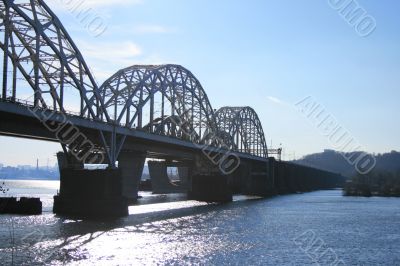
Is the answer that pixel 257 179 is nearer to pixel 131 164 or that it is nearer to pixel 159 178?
pixel 159 178

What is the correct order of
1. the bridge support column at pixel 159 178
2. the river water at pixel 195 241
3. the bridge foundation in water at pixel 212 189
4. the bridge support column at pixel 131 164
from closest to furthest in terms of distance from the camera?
the river water at pixel 195 241, the bridge support column at pixel 131 164, the bridge foundation in water at pixel 212 189, the bridge support column at pixel 159 178

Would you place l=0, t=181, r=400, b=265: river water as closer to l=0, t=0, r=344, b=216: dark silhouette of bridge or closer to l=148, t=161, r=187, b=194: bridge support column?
l=0, t=0, r=344, b=216: dark silhouette of bridge

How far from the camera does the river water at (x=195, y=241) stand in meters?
37.9

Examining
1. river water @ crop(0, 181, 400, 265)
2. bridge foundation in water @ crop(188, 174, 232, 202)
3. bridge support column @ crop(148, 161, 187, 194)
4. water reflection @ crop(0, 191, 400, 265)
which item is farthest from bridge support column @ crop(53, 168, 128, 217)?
bridge support column @ crop(148, 161, 187, 194)

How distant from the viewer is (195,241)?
47094 millimetres

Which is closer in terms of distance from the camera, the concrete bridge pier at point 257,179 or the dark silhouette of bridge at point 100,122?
the dark silhouette of bridge at point 100,122

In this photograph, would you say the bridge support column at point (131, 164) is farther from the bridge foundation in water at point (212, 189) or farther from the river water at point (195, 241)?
the river water at point (195, 241)

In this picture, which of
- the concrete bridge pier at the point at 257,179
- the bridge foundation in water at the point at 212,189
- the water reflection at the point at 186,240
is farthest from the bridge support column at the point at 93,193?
the concrete bridge pier at the point at 257,179

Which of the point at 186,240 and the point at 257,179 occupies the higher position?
the point at 257,179

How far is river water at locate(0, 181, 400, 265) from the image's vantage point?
3794 cm

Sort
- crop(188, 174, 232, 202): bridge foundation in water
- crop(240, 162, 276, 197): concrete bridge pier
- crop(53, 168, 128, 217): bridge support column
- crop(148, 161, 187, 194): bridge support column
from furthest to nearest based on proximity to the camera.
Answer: crop(240, 162, 276, 197): concrete bridge pier
crop(148, 161, 187, 194): bridge support column
crop(188, 174, 232, 202): bridge foundation in water
crop(53, 168, 128, 217): bridge support column

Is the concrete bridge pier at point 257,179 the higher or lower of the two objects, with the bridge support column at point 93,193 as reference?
higher

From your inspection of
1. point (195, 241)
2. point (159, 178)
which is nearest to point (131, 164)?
point (195, 241)

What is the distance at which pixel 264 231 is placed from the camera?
5700 centimetres
